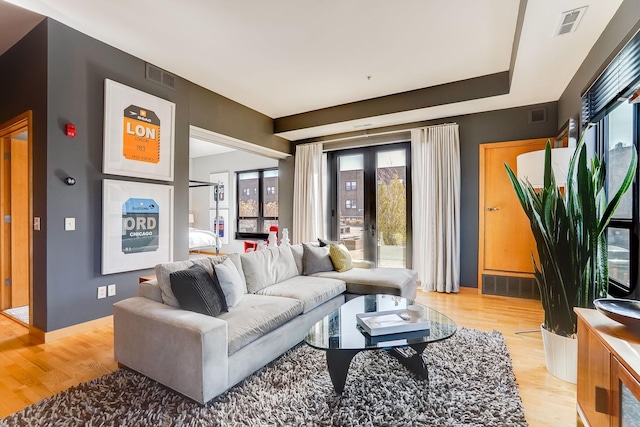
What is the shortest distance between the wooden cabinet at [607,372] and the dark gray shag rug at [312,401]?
Answer: 39cm

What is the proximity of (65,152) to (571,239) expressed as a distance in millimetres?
4210

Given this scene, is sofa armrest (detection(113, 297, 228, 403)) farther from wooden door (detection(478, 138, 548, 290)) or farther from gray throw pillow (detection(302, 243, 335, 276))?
wooden door (detection(478, 138, 548, 290))

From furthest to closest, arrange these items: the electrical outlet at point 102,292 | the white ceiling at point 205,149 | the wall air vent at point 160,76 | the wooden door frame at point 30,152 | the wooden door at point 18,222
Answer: the white ceiling at point 205,149, the wooden door at point 18,222, the wall air vent at point 160,76, the electrical outlet at point 102,292, the wooden door frame at point 30,152

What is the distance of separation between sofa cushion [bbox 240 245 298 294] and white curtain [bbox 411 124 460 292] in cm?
214

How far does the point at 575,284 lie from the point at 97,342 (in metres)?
3.87

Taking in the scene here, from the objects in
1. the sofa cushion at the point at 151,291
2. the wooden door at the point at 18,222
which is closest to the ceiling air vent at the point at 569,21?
the sofa cushion at the point at 151,291

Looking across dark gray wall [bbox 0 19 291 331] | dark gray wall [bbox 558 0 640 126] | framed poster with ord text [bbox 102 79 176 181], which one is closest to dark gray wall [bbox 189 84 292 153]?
framed poster with ord text [bbox 102 79 176 181]

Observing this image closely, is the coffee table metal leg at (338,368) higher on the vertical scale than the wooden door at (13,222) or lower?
lower

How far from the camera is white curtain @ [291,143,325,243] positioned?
5.55m

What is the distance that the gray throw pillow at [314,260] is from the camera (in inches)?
142

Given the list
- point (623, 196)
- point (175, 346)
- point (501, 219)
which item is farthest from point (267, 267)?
point (501, 219)

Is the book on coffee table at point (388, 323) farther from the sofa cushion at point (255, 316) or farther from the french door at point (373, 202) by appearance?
the french door at point (373, 202)

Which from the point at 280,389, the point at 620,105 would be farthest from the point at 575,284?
the point at 280,389

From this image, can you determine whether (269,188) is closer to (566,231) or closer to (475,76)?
(475,76)
